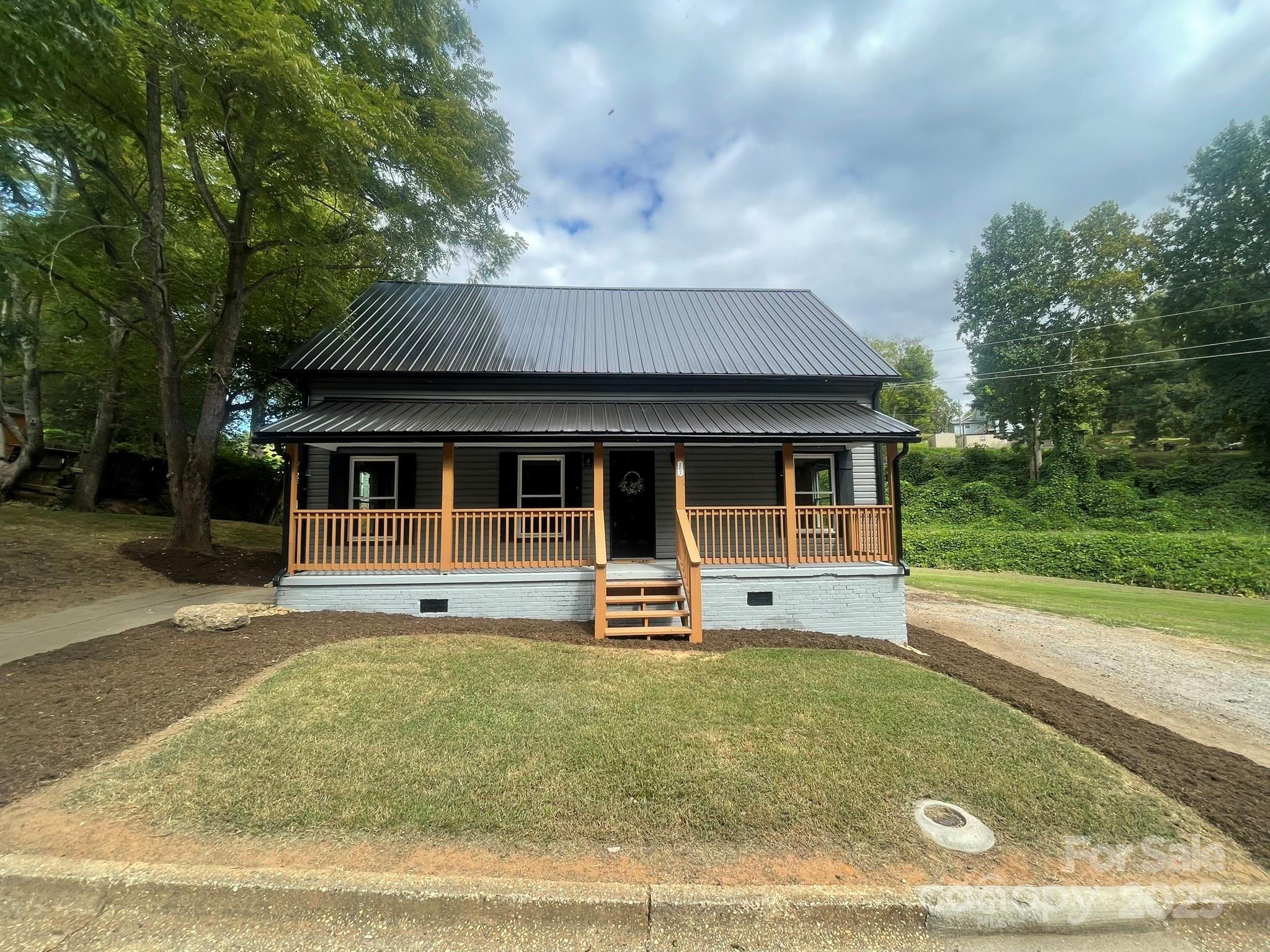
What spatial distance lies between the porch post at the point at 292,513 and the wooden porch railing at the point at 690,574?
6059mm

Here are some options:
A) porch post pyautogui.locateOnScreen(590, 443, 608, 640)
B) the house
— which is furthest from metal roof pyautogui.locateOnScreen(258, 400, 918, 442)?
porch post pyautogui.locateOnScreen(590, 443, 608, 640)

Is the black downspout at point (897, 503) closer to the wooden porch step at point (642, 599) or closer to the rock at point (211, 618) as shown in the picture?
the wooden porch step at point (642, 599)

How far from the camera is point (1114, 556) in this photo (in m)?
17.0

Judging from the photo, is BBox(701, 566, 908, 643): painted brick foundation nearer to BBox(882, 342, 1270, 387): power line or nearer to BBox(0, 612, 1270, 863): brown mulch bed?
BBox(0, 612, 1270, 863): brown mulch bed

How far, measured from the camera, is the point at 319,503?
992cm

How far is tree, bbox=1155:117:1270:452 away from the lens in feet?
71.7

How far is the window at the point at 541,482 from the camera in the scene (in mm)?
10422

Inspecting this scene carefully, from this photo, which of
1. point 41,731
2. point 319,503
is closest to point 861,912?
point 41,731

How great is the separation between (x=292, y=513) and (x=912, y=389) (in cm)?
4578

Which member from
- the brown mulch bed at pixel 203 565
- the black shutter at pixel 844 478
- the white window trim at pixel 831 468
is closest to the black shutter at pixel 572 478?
the white window trim at pixel 831 468

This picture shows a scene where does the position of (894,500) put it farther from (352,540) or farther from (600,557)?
(352,540)

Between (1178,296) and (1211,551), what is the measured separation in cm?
1686

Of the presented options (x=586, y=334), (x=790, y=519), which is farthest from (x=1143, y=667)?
(x=586, y=334)

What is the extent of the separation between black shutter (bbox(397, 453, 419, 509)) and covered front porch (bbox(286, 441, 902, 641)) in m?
0.02
